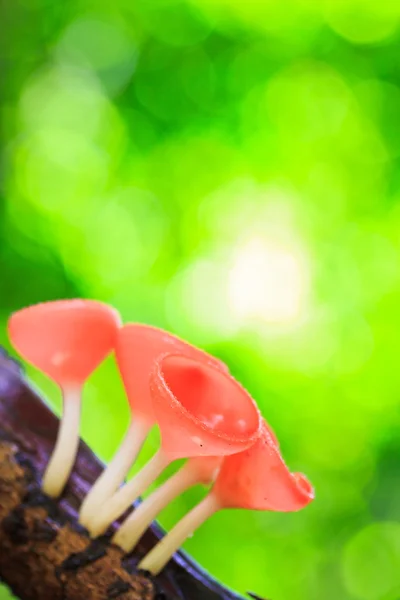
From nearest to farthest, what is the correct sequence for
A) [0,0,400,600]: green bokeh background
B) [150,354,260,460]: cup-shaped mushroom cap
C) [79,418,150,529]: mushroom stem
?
[150,354,260,460]: cup-shaped mushroom cap
[79,418,150,529]: mushroom stem
[0,0,400,600]: green bokeh background

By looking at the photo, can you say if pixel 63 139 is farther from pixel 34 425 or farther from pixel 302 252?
pixel 34 425

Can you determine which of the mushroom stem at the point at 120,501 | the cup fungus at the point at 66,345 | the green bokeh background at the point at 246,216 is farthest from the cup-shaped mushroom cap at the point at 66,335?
the green bokeh background at the point at 246,216

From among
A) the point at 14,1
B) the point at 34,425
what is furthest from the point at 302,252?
the point at 34,425

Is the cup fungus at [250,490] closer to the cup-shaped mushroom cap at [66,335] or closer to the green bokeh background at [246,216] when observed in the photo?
the cup-shaped mushroom cap at [66,335]

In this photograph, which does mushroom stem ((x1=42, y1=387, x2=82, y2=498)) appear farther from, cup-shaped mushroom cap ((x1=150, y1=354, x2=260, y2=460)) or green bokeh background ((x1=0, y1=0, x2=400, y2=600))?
green bokeh background ((x1=0, y1=0, x2=400, y2=600))

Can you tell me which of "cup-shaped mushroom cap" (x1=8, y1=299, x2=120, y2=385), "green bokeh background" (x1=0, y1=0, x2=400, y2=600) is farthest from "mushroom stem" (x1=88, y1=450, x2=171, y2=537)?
"green bokeh background" (x1=0, y1=0, x2=400, y2=600)

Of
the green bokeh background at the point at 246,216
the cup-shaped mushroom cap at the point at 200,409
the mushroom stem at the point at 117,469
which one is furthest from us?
the green bokeh background at the point at 246,216
